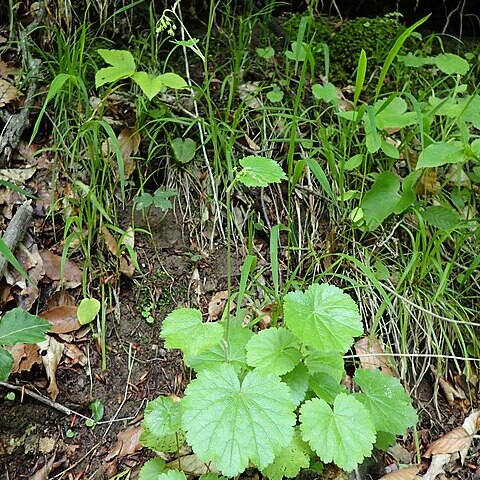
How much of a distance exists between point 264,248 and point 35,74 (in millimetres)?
1318

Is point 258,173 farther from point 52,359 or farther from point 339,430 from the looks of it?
point 52,359

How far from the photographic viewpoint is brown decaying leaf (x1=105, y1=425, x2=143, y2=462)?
5.99 ft

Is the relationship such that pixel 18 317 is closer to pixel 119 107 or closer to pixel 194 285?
pixel 194 285

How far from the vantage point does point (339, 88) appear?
290 centimetres

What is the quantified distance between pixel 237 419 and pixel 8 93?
6.12 ft

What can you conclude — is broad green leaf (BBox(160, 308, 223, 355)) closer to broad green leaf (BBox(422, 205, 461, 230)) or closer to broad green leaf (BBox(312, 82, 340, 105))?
broad green leaf (BBox(422, 205, 461, 230))

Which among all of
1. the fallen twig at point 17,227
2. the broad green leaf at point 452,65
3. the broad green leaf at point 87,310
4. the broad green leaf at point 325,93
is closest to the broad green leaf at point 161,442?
the broad green leaf at point 87,310

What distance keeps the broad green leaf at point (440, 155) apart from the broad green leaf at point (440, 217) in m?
0.27

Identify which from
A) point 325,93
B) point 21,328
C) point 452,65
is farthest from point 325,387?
point 452,65

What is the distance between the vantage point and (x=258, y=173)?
1.52 metres

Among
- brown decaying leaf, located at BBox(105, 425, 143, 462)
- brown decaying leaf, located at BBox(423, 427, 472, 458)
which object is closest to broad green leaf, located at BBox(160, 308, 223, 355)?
brown decaying leaf, located at BBox(105, 425, 143, 462)

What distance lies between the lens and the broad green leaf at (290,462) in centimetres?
152

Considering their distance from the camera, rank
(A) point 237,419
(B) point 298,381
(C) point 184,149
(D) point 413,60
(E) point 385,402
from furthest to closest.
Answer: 1. (D) point 413,60
2. (C) point 184,149
3. (E) point 385,402
4. (B) point 298,381
5. (A) point 237,419

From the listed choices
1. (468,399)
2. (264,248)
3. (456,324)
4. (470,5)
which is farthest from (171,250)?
(470,5)
